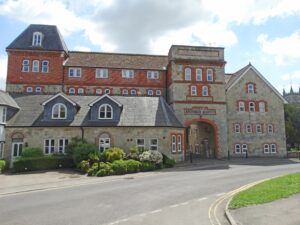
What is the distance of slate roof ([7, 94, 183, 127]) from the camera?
95.5 ft

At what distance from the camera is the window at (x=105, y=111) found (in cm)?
2995

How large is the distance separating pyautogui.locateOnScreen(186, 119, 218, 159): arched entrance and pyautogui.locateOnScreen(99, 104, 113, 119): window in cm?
1177

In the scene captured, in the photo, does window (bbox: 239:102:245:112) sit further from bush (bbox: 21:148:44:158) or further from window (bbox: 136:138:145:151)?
bush (bbox: 21:148:44:158)

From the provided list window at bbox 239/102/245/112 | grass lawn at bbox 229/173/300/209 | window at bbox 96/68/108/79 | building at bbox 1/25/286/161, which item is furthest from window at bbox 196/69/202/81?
grass lawn at bbox 229/173/300/209

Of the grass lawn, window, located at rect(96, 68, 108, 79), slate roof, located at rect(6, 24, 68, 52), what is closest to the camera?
the grass lawn

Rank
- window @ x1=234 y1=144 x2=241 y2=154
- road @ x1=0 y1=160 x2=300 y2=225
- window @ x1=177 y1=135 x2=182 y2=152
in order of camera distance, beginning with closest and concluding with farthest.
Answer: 1. road @ x1=0 y1=160 x2=300 y2=225
2. window @ x1=177 y1=135 x2=182 y2=152
3. window @ x1=234 y1=144 x2=241 y2=154

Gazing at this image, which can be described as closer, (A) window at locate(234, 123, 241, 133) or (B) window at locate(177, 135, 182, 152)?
(B) window at locate(177, 135, 182, 152)

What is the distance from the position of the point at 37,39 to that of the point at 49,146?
19193 millimetres

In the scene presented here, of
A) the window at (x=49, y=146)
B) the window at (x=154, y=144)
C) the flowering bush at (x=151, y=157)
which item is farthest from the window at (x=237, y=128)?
the window at (x=49, y=146)

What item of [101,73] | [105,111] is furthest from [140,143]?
[101,73]

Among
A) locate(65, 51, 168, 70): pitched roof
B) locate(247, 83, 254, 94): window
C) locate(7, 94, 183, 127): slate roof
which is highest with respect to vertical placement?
locate(65, 51, 168, 70): pitched roof

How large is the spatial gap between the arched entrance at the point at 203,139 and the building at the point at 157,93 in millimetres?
162

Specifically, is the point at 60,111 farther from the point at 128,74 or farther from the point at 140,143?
the point at 128,74

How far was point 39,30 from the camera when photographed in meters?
40.6
